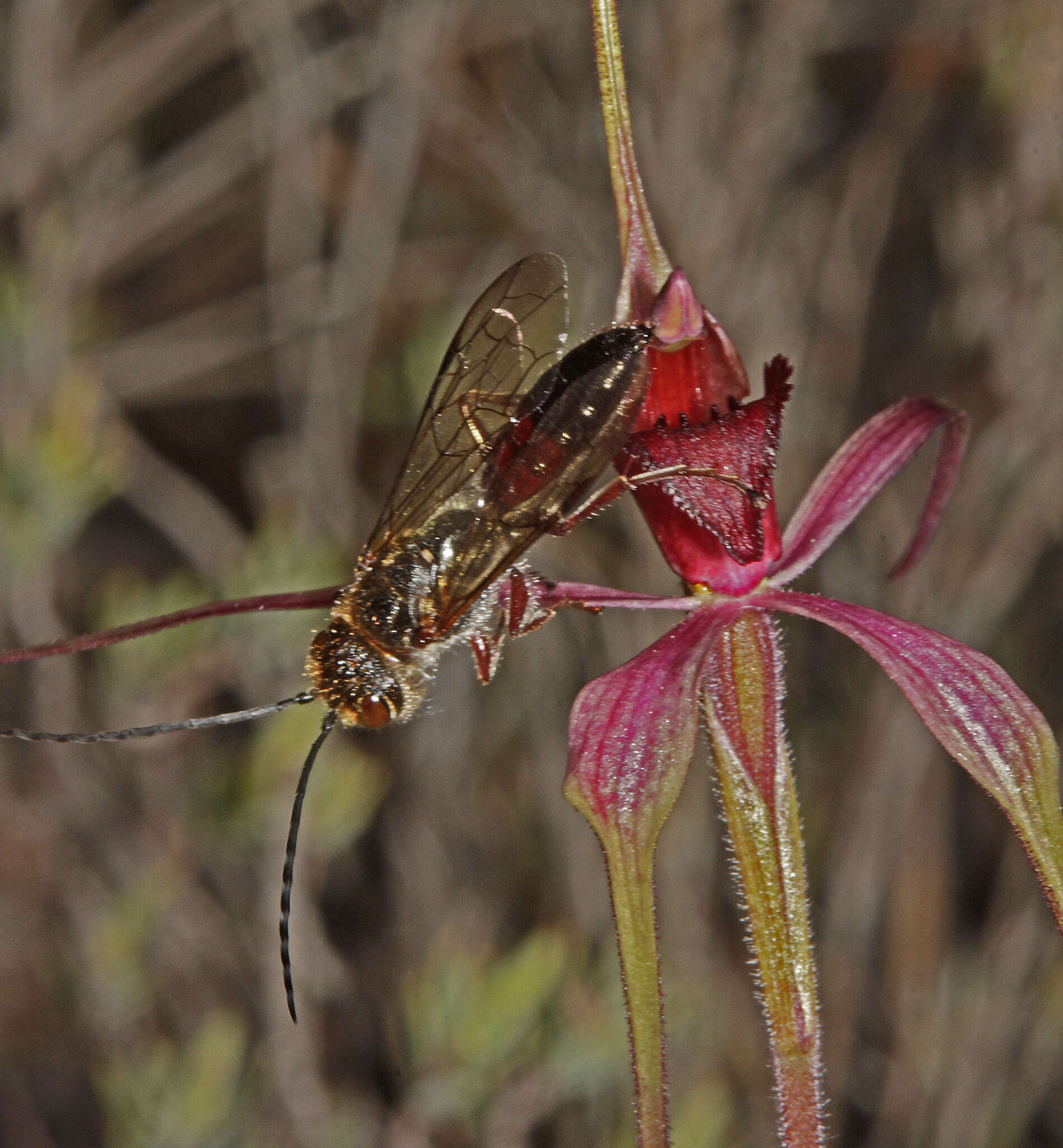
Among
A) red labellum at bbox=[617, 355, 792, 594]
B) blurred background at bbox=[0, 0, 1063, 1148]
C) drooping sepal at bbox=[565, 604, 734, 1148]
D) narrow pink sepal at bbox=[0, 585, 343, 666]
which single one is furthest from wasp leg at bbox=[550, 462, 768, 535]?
blurred background at bbox=[0, 0, 1063, 1148]

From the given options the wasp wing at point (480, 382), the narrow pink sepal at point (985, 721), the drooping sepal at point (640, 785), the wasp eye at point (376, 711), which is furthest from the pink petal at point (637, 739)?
the wasp wing at point (480, 382)

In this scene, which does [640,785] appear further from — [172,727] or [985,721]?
[172,727]

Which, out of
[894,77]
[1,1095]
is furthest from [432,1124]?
[894,77]

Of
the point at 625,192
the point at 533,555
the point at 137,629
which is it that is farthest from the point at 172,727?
the point at 533,555

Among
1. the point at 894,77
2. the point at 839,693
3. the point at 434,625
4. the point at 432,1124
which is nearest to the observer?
the point at 434,625

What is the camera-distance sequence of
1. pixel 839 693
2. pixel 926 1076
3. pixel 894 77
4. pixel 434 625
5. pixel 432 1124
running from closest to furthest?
pixel 434 625 < pixel 432 1124 < pixel 926 1076 < pixel 839 693 < pixel 894 77

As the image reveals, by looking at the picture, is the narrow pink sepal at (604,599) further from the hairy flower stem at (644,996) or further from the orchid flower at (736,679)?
the hairy flower stem at (644,996)

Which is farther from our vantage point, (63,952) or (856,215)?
(856,215)

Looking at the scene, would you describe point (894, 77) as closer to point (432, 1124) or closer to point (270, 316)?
point (270, 316)
